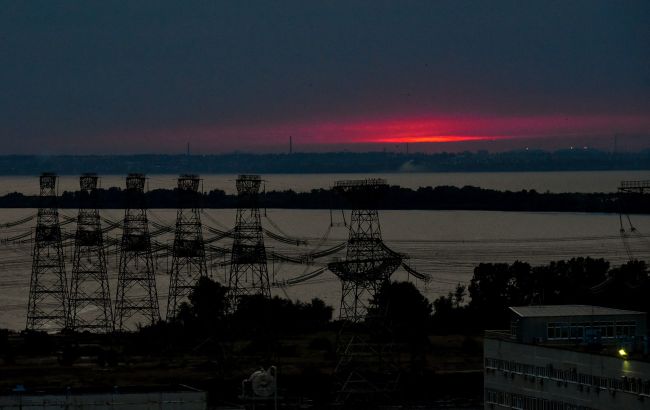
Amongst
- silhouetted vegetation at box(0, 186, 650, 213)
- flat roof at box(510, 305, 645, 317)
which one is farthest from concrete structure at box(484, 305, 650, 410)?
silhouetted vegetation at box(0, 186, 650, 213)

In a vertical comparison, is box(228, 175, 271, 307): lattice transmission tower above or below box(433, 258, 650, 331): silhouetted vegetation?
above

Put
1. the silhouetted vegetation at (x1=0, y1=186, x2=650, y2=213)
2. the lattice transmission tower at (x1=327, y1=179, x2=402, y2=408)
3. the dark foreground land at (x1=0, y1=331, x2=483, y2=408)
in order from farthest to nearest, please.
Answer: the silhouetted vegetation at (x1=0, y1=186, x2=650, y2=213) < the dark foreground land at (x1=0, y1=331, x2=483, y2=408) < the lattice transmission tower at (x1=327, y1=179, x2=402, y2=408)

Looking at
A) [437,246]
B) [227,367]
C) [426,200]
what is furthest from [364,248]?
[426,200]

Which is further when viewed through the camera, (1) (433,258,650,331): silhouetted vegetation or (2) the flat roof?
(1) (433,258,650,331): silhouetted vegetation

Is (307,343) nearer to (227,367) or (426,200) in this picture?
(227,367)

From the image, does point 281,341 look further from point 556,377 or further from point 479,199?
point 479,199

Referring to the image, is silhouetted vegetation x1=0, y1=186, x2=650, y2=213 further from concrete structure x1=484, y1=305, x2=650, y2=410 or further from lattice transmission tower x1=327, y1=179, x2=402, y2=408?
concrete structure x1=484, y1=305, x2=650, y2=410
